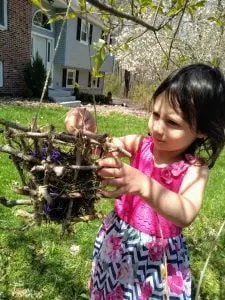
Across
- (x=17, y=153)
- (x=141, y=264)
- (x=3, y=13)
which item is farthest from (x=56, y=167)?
(x=3, y=13)

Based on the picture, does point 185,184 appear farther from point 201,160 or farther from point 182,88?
point 182,88

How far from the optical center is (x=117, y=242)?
5.64 ft

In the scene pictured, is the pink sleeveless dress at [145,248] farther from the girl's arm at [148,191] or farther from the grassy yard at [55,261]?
the grassy yard at [55,261]

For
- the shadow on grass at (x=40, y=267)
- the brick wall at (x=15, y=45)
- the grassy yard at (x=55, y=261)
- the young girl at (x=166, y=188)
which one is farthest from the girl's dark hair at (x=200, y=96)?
the brick wall at (x=15, y=45)

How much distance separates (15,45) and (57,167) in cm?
1567

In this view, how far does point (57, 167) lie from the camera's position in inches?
43.2

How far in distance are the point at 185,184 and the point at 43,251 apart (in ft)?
6.32

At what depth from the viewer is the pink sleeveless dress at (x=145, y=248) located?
1650 millimetres

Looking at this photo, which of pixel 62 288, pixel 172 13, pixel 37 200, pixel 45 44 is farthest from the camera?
pixel 45 44

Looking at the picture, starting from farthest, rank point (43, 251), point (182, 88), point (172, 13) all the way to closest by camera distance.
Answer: point (43, 251) → point (172, 13) → point (182, 88)

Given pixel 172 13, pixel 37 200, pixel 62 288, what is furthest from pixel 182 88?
pixel 62 288

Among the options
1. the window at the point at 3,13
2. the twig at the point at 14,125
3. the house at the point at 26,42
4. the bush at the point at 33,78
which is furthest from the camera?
the bush at the point at 33,78

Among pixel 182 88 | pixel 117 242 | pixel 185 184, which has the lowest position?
pixel 117 242

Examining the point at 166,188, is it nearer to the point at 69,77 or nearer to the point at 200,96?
the point at 200,96
